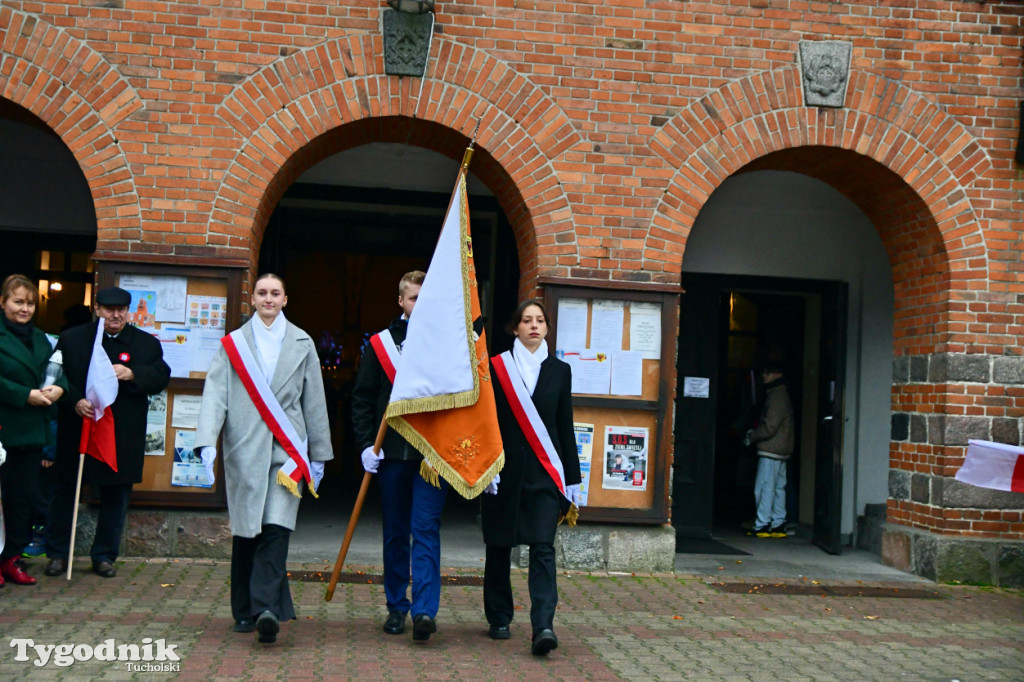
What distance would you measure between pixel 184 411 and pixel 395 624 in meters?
2.99

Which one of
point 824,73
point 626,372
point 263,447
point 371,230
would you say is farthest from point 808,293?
point 263,447

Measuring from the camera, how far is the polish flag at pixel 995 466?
18.9 ft

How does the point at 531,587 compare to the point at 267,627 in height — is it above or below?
above

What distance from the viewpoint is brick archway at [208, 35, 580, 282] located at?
8203 mm

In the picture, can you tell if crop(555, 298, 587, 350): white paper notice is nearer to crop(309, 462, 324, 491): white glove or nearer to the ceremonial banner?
the ceremonial banner

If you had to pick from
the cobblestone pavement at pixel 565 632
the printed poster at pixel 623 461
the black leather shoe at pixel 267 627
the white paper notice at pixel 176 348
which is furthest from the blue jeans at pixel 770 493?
the black leather shoe at pixel 267 627

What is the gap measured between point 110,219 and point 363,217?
11.4ft

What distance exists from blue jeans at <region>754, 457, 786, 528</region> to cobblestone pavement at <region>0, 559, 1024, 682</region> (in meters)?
2.63

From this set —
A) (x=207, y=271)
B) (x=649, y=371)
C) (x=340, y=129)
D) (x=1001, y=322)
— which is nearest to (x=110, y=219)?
(x=207, y=271)

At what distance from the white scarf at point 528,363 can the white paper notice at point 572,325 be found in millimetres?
2406

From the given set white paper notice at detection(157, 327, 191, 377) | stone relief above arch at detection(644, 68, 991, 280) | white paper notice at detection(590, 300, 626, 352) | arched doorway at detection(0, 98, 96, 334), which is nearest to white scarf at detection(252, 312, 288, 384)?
white paper notice at detection(157, 327, 191, 377)

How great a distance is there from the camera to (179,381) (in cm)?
813

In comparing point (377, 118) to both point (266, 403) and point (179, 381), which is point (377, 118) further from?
point (266, 403)

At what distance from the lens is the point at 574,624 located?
257 inches
